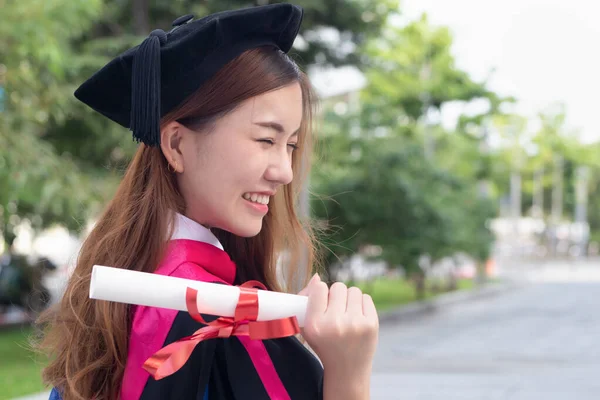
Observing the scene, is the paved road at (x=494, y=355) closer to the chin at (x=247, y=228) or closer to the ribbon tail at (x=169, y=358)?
the chin at (x=247, y=228)

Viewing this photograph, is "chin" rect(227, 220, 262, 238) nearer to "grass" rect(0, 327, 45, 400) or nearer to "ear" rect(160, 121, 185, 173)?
"ear" rect(160, 121, 185, 173)

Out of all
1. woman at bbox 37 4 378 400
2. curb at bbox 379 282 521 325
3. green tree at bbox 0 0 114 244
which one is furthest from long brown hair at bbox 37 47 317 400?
curb at bbox 379 282 521 325

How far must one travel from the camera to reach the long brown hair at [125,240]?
4.56 feet

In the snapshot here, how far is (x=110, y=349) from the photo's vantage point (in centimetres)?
137

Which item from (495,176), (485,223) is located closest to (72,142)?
(485,223)

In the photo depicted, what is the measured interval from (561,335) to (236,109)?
11.1m

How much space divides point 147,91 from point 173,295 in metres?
0.37

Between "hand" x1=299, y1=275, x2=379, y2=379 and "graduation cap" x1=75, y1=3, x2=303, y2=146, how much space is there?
0.41m

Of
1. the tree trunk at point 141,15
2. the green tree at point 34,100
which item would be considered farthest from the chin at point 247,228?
the tree trunk at point 141,15

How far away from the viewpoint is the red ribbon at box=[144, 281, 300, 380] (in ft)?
4.01

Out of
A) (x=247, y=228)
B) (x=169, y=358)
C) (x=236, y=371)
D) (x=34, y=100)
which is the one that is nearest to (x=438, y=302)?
(x=34, y=100)

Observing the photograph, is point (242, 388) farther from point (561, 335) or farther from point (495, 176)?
point (495, 176)

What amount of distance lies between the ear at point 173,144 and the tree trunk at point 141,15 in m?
9.36

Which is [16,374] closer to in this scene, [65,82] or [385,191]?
[65,82]
